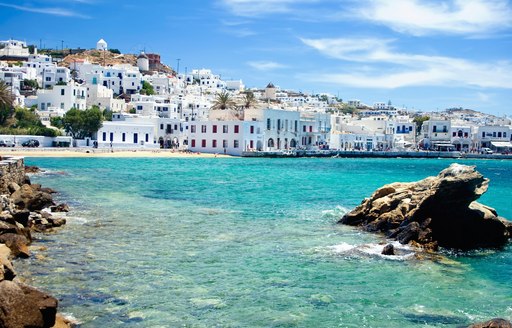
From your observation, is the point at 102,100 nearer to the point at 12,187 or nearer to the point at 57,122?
the point at 57,122

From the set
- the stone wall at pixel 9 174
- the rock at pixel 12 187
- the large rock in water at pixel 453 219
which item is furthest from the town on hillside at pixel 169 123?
the large rock in water at pixel 453 219

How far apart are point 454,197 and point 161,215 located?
12.3 meters

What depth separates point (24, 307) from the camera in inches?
375

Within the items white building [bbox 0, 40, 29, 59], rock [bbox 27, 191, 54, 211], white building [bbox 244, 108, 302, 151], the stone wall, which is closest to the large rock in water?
rock [bbox 27, 191, 54, 211]

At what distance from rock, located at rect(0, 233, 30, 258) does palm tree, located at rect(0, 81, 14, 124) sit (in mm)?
59928

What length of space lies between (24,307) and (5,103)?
69.6 metres

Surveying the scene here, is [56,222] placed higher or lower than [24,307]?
lower

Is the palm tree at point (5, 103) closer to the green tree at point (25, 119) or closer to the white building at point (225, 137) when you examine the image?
the green tree at point (25, 119)

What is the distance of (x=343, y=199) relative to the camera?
3438cm

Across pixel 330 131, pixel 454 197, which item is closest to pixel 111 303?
pixel 454 197

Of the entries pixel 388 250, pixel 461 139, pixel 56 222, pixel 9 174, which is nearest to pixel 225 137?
pixel 461 139

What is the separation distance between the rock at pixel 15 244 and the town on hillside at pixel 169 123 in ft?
203

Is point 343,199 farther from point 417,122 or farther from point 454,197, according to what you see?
point 417,122

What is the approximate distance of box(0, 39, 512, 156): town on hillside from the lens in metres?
80.8
